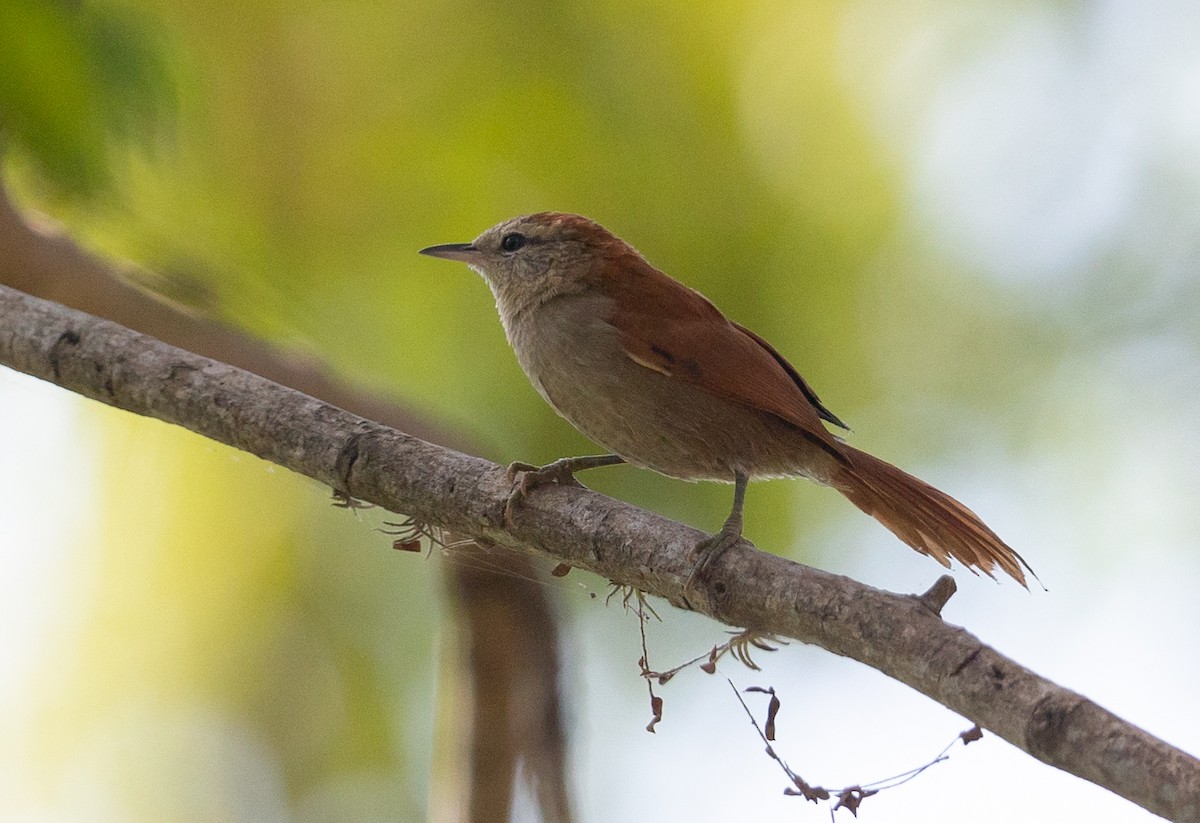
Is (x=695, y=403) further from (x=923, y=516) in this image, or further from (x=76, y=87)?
(x=76, y=87)

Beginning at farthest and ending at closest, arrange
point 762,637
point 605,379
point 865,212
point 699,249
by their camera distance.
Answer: point 865,212
point 699,249
point 605,379
point 762,637

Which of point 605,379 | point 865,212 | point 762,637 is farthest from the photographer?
point 865,212

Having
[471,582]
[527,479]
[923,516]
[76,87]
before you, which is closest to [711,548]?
[527,479]

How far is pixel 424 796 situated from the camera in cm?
553

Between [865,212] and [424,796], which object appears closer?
[424,796]

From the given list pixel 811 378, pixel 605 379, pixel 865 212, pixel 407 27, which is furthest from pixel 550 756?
pixel 407 27

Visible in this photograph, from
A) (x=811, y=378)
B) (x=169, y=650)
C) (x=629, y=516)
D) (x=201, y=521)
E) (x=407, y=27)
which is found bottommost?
(x=629, y=516)

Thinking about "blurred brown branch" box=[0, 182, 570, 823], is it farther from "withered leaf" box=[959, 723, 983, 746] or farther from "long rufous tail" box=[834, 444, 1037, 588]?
"withered leaf" box=[959, 723, 983, 746]

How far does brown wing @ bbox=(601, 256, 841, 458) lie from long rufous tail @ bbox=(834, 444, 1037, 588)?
0.11 m

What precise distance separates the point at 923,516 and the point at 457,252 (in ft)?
6.20

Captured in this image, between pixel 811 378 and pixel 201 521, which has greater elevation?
pixel 811 378

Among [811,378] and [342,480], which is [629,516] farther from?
[811,378]

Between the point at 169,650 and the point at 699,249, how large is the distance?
3166 millimetres

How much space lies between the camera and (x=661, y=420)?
3342mm
